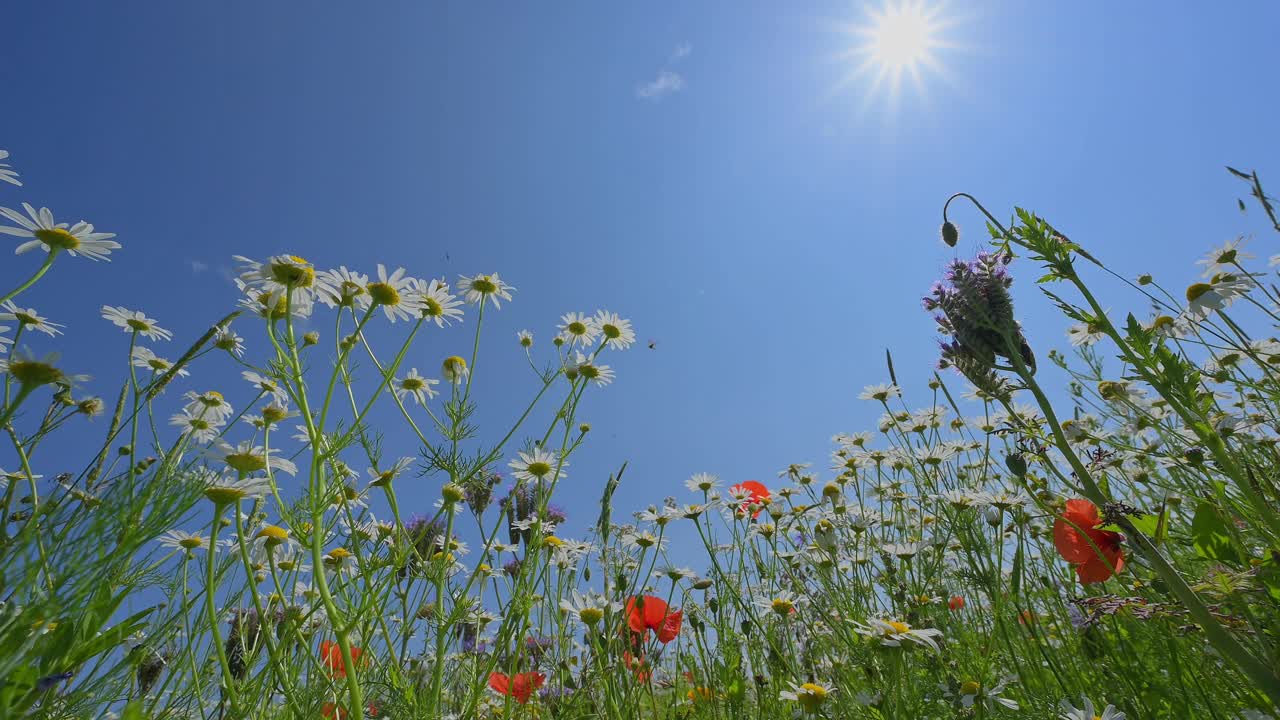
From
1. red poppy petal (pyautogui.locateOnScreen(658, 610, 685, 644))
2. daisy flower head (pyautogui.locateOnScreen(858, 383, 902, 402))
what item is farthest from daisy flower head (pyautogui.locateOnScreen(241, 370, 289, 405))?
daisy flower head (pyautogui.locateOnScreen(858, 383, 902, 402))

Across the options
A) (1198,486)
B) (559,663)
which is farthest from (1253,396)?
(559,663)

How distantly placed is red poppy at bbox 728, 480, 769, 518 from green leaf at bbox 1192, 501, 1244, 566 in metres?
1.51

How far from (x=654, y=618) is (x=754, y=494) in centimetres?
74

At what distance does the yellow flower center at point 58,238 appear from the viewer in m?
1.37

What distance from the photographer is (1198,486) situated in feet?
6.06

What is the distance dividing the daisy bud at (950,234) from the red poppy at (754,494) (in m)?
1.51

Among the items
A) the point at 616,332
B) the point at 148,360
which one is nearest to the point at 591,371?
the point at 616,332

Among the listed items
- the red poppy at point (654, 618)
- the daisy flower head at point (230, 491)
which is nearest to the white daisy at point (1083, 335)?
the red poppy at point (654, 618)

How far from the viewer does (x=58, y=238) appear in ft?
4.52

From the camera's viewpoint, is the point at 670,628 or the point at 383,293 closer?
the point at 383,293

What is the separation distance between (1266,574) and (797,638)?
6.20 feet

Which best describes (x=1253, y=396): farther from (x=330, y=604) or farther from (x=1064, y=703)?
(x=330, y=604)

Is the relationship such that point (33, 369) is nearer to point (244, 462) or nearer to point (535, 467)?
point (244, 462)

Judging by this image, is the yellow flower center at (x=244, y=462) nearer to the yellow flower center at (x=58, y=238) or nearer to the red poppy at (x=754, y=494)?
the yellow flower center at (x=58, y=238)
